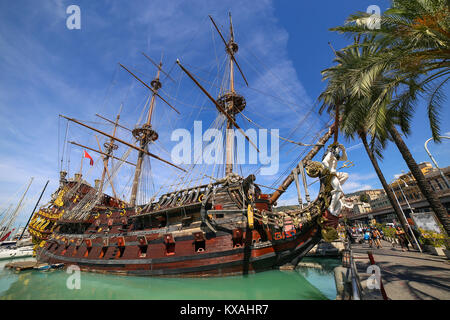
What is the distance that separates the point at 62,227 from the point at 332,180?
30.2m

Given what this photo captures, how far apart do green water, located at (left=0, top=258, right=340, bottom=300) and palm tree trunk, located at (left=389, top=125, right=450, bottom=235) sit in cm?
618

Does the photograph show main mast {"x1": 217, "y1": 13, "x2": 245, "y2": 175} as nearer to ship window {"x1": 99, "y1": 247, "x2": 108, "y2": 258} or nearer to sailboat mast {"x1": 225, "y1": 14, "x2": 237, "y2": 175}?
sailboat mast {"x1": 225, "y1": 14, "x2": 237, "y2": 175}

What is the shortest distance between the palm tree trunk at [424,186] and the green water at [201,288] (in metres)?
6.18

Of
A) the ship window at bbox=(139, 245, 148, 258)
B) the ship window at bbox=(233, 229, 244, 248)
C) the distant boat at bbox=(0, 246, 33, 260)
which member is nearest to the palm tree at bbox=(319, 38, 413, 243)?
the ship window at bbox=(233, 229, 244, 248)

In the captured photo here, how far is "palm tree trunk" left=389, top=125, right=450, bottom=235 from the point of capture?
875cm

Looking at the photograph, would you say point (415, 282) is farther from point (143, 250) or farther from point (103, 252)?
point (103, 252)

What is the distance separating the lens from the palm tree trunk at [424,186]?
875cm

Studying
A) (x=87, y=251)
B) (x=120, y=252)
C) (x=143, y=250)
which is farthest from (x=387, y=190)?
(x=87, y=251)

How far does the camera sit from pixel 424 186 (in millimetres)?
9688

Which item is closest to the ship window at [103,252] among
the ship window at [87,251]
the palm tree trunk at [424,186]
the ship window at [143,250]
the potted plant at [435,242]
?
the ship window at [87,251]

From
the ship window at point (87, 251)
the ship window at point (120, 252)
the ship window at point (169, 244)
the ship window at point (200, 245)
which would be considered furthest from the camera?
the ship window at point (87, 251)

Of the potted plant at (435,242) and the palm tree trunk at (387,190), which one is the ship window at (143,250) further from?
the palm tree trunk at (387,190)
